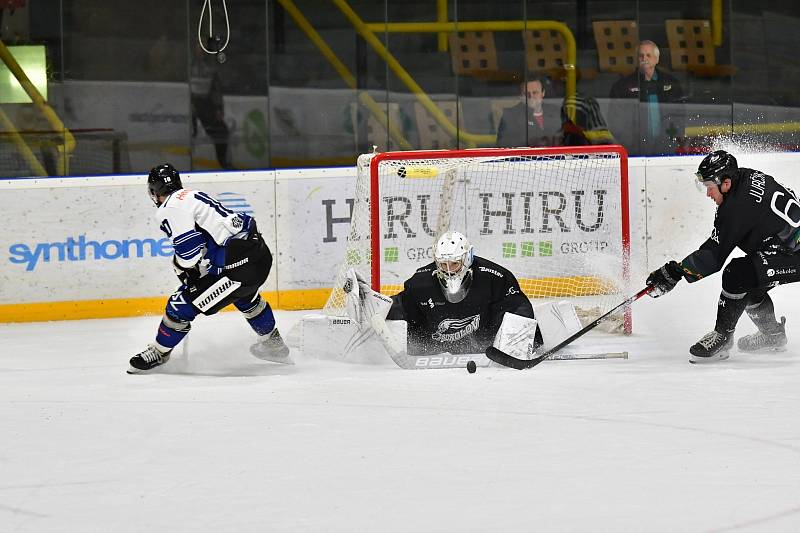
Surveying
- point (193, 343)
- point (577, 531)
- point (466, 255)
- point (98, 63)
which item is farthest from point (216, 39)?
point (577, 531)

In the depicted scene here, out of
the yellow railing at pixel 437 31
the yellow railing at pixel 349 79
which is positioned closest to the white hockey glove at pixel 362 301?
the yellow railing at pixel 349 79


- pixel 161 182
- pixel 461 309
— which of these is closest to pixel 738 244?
pixel 461 309

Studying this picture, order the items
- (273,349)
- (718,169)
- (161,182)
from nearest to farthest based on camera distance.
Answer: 1. (718,169)
2. (161,182)
3. (273,349)

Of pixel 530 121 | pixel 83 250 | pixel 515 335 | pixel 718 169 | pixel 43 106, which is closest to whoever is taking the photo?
pixel 515 335

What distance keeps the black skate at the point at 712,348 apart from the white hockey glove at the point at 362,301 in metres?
1.33

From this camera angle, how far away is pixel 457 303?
19.5ft

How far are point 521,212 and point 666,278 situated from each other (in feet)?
6.08

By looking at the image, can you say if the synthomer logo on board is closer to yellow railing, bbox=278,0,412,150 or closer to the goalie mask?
yellow railing, bbox=278,0,412,150

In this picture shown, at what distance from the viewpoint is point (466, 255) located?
582 centimetres

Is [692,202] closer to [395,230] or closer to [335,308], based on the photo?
[395,230]

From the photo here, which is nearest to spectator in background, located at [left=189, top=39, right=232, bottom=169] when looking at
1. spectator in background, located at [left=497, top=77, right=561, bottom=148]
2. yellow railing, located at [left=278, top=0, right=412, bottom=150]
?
yellow railing, located at [left=278, top=0, right=412, bottom=150]

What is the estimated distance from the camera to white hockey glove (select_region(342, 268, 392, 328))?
5.92 meters

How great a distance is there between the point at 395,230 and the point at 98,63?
237 cm

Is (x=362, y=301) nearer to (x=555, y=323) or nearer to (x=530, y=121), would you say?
(x=555, y=323)
